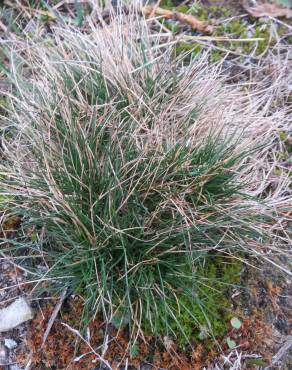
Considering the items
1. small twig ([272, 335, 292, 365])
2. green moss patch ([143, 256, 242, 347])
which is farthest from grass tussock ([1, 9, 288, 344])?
small twig ([272, 335, 292, 365])

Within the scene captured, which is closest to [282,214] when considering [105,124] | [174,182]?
[174,182]

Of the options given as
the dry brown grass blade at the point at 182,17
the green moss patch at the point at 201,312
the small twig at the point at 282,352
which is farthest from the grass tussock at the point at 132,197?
the dry brown grass blade at the point at 182,17

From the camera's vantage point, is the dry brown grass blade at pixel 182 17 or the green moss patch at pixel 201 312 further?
the dry brown grass blade at pixel 182 17

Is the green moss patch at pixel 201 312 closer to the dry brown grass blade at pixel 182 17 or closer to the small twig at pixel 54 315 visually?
the small twig at pixel 54 315

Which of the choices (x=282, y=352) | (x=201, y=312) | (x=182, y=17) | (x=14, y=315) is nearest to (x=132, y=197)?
(x=201, y=312)

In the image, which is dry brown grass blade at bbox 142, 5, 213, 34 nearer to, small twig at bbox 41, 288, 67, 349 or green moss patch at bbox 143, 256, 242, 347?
green moss patch at bbox 143, 256, 242, 347

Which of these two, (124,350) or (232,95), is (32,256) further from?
(232,95)

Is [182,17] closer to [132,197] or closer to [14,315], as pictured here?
[132,197]
